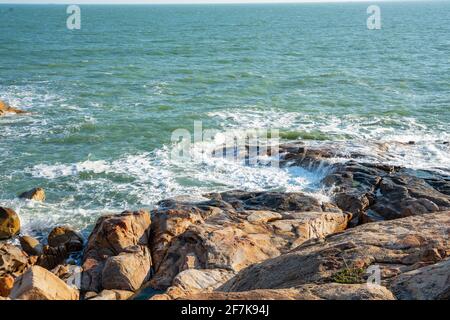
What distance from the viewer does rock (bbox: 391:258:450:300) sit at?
742 cm

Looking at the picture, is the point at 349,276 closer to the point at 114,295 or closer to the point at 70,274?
the point at 114,295

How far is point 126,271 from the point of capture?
13.4m

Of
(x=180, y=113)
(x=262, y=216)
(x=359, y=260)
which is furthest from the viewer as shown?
(x=180, y=113)

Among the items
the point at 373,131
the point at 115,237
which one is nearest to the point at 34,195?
the point at 115,237

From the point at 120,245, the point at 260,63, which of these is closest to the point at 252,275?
the point at 120,245

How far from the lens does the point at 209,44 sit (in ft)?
249

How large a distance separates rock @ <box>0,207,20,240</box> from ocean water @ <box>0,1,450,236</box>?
21.3 inches

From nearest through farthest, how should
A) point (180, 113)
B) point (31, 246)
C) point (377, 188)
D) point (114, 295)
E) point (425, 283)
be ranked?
1. point (425, 283)
2. point (114, 295)
3. point (31, 246)
4. point (377, 188)
5. point (180, 113)

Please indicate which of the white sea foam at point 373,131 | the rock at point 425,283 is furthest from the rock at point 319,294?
the white sea foam at point 373,131

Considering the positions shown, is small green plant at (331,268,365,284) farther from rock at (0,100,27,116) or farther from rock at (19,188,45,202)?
rock at (0,100,27,116)

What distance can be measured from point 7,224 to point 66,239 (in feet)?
9.14

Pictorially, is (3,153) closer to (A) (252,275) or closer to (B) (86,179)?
(B) (86,179)

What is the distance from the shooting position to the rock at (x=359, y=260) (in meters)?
8.91

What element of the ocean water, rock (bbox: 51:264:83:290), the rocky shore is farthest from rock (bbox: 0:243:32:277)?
the ocean water
